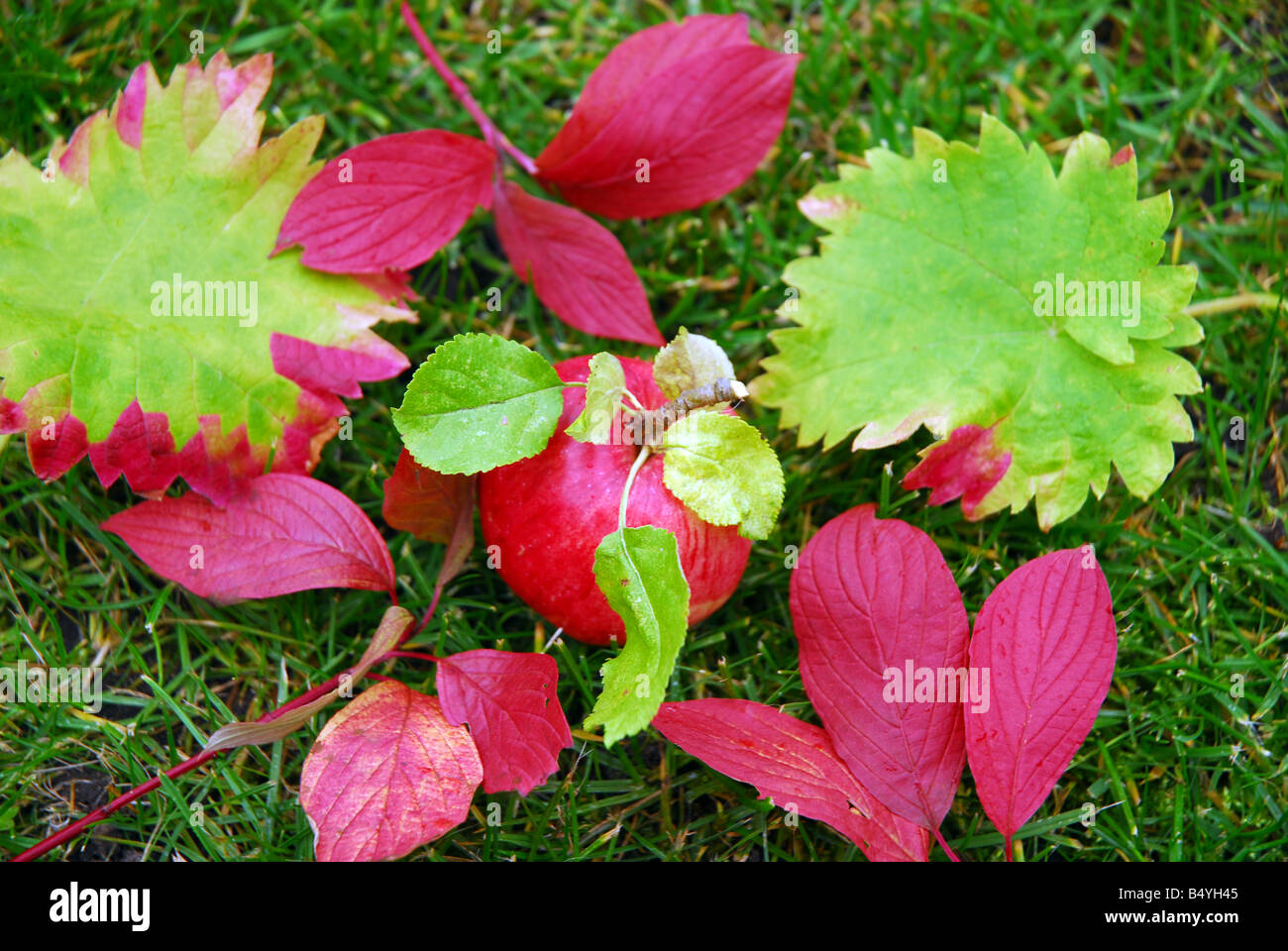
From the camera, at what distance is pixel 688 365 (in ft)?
4.33

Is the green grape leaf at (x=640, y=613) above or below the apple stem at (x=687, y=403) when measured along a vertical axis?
below

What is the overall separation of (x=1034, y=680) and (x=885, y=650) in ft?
0.63

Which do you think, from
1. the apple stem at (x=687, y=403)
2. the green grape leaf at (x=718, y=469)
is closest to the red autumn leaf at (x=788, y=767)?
the green grape leaf at (x=718, y=469)

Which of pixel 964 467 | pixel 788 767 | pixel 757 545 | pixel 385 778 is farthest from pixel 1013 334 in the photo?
pixel 385 778

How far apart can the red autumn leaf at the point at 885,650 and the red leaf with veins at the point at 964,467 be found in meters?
0.11

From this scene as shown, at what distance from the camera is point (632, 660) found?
1.26 m

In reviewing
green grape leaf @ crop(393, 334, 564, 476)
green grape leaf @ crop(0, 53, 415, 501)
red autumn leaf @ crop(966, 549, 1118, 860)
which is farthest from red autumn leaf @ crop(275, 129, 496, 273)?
red autumn leaf @ crop(966, 549, 1118, 860)

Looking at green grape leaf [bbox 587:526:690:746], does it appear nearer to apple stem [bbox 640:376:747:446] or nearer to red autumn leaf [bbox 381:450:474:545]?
apple stem [bbox 640:376:747:446]

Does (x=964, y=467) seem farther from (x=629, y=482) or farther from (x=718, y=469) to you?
(x=629, y=482)

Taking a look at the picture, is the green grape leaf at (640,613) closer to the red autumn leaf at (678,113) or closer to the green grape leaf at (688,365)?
the green grape leaf at (688,365)

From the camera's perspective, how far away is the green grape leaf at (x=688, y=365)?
1.31 m

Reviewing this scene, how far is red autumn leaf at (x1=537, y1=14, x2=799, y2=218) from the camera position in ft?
5.07

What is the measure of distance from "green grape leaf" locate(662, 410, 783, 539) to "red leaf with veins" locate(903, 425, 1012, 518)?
0.30 metres
